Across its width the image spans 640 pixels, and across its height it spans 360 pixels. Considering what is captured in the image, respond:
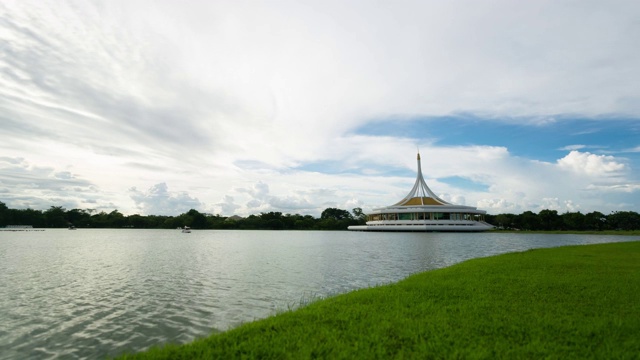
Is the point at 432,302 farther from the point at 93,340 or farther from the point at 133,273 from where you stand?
the point at 133,273

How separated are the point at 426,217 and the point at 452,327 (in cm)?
10268

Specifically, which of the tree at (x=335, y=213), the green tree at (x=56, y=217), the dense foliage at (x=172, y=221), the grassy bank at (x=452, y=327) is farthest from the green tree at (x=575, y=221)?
the green tree at (x=56, y=217)

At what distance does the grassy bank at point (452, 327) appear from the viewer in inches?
248

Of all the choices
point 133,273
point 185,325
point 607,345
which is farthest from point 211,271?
point 607,345

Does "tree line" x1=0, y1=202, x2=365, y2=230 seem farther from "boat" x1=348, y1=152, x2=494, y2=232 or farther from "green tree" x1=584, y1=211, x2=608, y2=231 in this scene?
"green tree" x1=584, y1=211, x2=608, y2=231

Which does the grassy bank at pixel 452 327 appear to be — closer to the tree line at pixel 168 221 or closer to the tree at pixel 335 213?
the tree line at pixel 168 221

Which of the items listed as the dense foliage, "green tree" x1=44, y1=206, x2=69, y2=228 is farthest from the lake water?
"green tree" x1=44, y1=206, x2=69, y2=228

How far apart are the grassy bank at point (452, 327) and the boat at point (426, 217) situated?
91.2 m

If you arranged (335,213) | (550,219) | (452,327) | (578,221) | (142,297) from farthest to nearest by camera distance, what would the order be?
1. (335,213)
2. (550,219)
3. (578,221)
4. (142,297)
5. (452,327)

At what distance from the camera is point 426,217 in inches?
4173

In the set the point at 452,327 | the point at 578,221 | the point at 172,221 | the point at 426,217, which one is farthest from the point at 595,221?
the point at 172,221

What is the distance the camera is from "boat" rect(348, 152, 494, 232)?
3927 inches

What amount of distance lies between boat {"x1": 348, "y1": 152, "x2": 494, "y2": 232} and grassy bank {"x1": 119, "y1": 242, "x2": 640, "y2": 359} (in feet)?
299

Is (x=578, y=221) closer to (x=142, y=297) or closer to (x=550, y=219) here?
(x=550, y=219)
